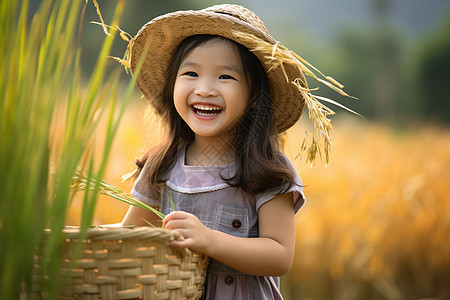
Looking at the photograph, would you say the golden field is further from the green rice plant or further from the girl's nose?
the green rice plant

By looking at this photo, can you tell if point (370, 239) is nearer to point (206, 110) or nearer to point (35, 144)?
point (206, 110)

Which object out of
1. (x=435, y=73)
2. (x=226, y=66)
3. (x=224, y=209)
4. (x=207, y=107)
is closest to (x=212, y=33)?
(x=226, y=66)

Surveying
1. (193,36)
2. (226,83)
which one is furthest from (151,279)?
(193,36)

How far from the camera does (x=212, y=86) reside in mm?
1669

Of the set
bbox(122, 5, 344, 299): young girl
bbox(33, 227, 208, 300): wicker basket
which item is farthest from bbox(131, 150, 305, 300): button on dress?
bbox(33, 227, 208, 300): wicker basket

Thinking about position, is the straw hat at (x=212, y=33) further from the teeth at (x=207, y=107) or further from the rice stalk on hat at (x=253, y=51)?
the teeth at (x=207, y=107)

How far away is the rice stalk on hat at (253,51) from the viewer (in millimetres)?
1529

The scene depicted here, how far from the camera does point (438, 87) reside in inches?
970

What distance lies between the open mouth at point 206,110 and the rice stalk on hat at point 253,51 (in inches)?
8.5

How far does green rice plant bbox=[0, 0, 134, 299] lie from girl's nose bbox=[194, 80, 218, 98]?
0.68 m

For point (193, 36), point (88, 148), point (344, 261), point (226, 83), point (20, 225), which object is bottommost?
point (344, 261)

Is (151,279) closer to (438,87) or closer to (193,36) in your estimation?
(193,36)

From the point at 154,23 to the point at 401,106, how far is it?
29.1m

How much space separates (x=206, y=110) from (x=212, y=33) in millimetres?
243
